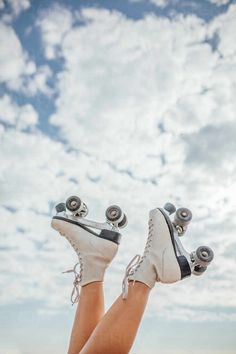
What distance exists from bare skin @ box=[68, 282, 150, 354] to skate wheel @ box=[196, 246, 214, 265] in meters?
0.41

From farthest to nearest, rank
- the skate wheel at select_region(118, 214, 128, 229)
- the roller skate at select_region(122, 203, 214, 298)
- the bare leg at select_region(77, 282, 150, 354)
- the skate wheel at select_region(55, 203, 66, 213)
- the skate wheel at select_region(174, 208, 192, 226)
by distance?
the skate wheel at select_region(55, 203, 66, 213) < the skate wheel at select_region(118, 214, 128, 229) < the skate wheel at select_region(174, 208, 192, 226) < the roller skate at select_region(122, 203, 214, 298) < the bare leg at select_region(77, 282, 150, 354)

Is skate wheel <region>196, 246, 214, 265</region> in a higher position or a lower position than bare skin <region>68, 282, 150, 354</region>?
higher

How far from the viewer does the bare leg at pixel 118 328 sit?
251cm

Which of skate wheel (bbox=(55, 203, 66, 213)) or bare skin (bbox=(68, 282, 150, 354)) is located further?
skate wheel (bbox=(55, 203, 66, 213))

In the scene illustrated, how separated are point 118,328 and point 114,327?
0.07 feet

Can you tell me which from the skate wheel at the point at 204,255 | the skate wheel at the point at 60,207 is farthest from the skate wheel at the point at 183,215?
the skate wheel at the point at 60,207

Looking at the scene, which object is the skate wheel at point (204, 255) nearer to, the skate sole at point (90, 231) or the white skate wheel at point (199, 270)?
the white skate wheel at point (199, 270)

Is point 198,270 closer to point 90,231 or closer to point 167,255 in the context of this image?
point 167,255

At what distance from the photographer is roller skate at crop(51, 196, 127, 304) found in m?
3.11

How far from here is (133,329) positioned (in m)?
2.60

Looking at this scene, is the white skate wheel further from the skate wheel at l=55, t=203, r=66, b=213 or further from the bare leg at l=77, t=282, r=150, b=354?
the skate wheel at l=55, t=203, r=66, b=213

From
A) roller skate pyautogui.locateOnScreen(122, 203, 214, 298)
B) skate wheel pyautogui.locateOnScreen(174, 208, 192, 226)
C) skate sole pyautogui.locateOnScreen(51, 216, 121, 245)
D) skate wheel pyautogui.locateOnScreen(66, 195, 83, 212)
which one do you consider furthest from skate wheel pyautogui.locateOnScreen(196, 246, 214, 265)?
skate wheel pyautogui.locateOnScreen(66, 195, 83, 212)

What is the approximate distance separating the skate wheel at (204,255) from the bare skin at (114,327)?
1.34 ft

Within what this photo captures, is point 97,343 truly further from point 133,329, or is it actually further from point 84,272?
point 84,272
